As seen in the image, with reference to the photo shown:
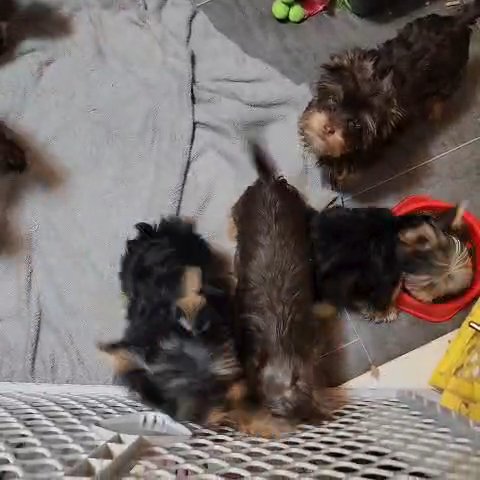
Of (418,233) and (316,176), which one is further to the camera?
(316,176)

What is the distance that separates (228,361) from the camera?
2041mm

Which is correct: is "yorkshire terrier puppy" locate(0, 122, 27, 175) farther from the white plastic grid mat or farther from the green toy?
the green toy

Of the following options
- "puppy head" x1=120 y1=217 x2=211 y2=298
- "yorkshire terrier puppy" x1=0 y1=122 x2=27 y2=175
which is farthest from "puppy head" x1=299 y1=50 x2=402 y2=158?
"yorkshire terrier puppy" x1=0 y1=122 x2=27 y2=175

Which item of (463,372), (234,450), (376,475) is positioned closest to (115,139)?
(234,450)

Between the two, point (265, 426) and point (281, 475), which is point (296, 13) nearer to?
point (265, 426)

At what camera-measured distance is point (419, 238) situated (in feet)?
7.58

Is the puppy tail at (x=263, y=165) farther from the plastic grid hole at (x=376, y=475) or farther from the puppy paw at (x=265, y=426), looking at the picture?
the plastic grid hole at (x=376, y=475)

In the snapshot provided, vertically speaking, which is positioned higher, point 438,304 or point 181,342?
point 438,304

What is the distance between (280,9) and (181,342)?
51.5 inches

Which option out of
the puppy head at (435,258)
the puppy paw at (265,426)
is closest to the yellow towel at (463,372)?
the puppy head at (435,258)

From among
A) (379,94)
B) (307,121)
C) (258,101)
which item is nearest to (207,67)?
(258,101)

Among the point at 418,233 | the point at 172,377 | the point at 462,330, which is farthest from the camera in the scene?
the point at 462,330

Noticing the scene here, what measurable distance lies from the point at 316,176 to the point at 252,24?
60 cm

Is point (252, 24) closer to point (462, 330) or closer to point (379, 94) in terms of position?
point (379, 94)
